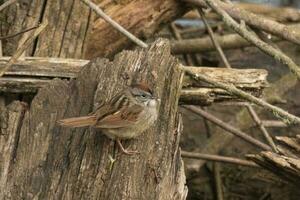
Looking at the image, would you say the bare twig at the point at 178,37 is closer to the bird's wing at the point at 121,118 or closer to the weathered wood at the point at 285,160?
the weathered wood at the point at 285,160

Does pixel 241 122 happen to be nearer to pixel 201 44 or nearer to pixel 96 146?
pixel 201 44

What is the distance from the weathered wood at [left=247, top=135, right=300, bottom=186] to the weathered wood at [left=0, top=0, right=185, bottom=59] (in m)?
1.54

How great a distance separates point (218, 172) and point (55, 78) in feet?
7.97

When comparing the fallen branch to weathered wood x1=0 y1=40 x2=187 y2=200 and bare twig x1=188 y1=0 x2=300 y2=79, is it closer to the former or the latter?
bare twig x1=188 y1=0 x2=300 y2=79

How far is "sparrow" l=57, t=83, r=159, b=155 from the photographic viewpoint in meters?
3.93

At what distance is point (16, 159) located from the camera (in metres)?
4.09

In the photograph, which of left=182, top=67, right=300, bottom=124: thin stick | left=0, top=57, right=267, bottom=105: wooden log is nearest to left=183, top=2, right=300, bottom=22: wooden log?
left=0, top=57, right=267, bottom=105: wooden log

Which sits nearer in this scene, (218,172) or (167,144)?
(167,144)

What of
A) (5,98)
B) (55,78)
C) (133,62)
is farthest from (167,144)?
(5,98)

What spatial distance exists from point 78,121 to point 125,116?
29 centimetres

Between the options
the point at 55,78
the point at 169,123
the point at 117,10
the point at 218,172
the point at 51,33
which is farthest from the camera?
the point at 218,172

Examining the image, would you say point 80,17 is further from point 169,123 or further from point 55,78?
point 169,123

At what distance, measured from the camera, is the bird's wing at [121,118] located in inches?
155

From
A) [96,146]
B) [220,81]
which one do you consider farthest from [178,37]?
[96,146]
